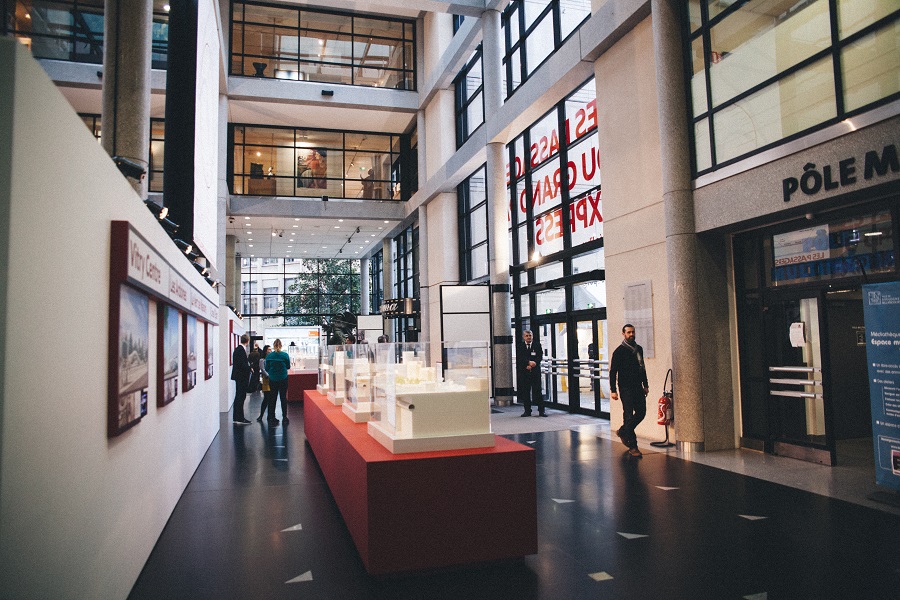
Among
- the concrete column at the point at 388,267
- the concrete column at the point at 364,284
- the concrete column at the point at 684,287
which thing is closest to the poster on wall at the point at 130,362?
the concrete column at the point at 684,287

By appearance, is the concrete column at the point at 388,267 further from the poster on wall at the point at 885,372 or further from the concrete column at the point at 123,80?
the poster on wall at the point at 885,372

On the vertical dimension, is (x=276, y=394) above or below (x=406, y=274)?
below

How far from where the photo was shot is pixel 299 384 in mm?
14977

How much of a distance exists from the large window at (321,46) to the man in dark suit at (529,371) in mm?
11978

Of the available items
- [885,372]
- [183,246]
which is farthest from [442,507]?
[183,246]

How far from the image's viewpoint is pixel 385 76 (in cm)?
2028

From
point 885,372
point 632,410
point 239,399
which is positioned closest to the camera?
point 885,372

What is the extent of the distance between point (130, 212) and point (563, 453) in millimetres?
5530

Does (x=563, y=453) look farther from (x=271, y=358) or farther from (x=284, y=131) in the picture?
(x=284, y=131)

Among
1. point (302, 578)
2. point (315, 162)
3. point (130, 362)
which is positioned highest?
point (315, 162)

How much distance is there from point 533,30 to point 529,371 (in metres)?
7.19

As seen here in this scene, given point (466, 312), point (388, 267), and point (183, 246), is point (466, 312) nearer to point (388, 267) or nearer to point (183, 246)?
point (183, 246)

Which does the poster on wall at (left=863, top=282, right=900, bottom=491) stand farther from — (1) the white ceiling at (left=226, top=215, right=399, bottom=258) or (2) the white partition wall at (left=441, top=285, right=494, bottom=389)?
(1) the white ceiling at (left=226, top=215, right=399, bottom=258)

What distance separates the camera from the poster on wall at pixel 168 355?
4473mm
